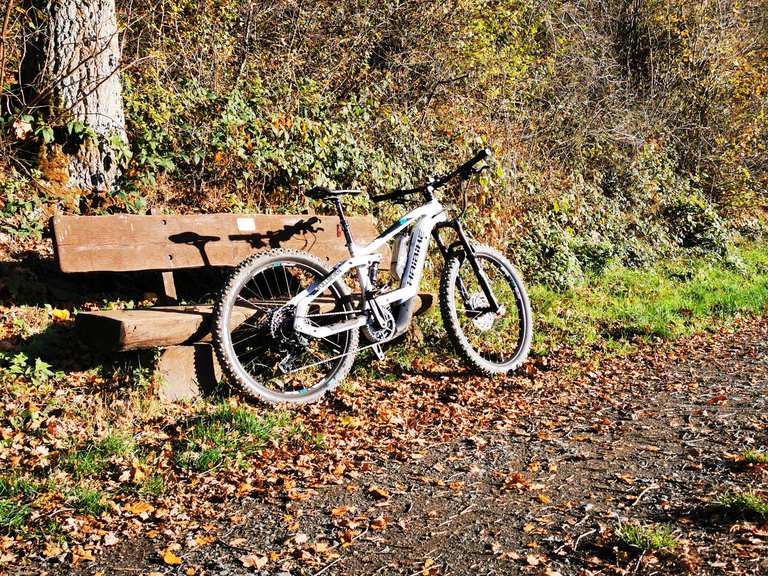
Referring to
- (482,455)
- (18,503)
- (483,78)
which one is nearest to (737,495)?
(482,455)

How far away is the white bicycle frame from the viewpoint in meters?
5.11

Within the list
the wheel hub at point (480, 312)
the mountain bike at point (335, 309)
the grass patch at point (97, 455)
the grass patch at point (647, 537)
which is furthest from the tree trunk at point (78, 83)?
the grass patch at point (647, 537)

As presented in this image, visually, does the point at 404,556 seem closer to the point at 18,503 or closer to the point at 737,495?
the point at 737,495

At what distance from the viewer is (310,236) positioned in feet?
20.6

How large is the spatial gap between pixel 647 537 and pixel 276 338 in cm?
279

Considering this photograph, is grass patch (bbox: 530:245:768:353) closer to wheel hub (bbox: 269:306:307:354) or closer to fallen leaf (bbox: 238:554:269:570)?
wheel hub (bbox: 269:306:307:354)

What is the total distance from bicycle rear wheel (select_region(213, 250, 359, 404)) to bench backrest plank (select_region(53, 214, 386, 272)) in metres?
0.38

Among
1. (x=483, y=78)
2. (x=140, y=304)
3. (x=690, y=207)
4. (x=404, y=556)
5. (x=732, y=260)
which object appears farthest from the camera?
(x=690, y=207)

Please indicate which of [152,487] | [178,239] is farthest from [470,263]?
[152,487]

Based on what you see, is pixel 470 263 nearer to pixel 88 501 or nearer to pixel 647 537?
pixel 647 537

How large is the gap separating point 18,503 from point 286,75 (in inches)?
245

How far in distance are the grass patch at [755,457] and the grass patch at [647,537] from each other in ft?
3.79

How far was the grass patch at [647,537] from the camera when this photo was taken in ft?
10.0

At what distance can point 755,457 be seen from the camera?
4105mm
